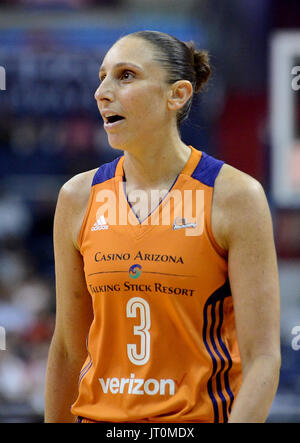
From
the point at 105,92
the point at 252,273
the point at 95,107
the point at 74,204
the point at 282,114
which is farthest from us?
the point at 95,107

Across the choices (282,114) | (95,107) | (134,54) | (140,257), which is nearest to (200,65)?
(134,54)

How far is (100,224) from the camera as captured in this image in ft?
7.00

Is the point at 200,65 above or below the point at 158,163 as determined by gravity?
above

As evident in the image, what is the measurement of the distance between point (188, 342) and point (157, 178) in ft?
1.53

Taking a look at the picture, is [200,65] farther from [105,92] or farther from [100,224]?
[100,224]

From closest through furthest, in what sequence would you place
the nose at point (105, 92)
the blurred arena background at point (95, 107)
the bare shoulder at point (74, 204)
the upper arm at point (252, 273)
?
the upper arm at point (252, 273) → the nose at point (105, 92) → the bare shoulder at point (74, 204) → the blurred arena background at point (95, 107)

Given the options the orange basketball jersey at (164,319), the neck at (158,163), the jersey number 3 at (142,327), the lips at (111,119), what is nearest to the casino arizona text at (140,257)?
the orange basketball jersey at (164,319)

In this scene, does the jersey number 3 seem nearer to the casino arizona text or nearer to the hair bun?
the casino arizona text

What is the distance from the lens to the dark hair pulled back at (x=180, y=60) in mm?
2125

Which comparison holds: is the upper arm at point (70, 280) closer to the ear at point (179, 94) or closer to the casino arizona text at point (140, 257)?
the casino arizona text at point (140, 257)

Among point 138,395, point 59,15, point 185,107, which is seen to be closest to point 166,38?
point 185,107

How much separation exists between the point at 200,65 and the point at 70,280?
712 mm

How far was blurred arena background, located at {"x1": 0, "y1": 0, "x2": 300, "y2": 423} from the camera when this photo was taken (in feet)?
24.6

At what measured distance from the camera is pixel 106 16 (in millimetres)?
8562
